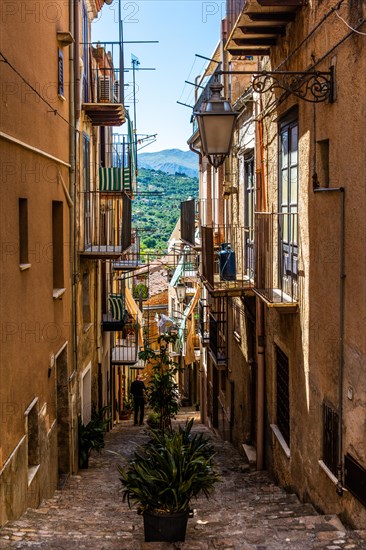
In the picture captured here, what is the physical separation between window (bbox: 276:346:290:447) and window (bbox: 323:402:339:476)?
260 centimetres

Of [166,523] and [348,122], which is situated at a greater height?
[348,122]

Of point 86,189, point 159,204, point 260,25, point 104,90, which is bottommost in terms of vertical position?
point 86,189

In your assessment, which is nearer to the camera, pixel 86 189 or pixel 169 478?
pixel 169 478

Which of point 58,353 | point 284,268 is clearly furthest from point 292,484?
point 58,353

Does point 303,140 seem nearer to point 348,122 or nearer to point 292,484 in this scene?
point 348,122

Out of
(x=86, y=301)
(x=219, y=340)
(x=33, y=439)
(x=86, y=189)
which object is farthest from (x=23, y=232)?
(x=219, y=340)

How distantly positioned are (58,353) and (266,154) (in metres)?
4.84

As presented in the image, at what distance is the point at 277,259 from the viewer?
11.5m

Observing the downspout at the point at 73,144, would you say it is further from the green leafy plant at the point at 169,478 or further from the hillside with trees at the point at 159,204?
the hillside with trees at the point at 159,204

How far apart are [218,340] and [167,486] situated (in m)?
11.7

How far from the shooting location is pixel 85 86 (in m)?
16.3

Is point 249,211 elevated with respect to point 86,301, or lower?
elevated

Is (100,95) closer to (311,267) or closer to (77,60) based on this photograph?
(77,60)

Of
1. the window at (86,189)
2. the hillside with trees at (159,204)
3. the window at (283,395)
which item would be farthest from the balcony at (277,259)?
the hillside with trees at (159,204)
